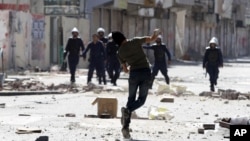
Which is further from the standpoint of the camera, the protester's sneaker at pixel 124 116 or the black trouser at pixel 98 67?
the black trouser at pixel 98 67

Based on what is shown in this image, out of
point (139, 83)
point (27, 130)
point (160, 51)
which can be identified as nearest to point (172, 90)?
point (160, 51)

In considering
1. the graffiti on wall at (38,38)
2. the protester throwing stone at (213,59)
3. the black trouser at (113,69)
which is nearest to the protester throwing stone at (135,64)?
the protester throwing stone at (213,59)

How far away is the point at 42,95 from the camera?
67.7ft

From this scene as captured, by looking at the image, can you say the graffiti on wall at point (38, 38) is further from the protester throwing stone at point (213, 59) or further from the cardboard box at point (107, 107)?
the cardboard box at point (107, 107)

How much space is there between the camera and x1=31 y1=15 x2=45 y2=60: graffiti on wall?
116 feet

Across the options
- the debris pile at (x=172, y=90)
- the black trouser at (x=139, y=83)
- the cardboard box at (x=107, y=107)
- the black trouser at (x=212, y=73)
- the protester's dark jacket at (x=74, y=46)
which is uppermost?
the black trouser at (x=139, y=83)

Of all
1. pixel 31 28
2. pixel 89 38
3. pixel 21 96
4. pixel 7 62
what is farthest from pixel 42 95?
pixel 89 38

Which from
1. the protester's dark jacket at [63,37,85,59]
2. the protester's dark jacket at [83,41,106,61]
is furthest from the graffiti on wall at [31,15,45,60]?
the protester's dark jacket at [63,37,85,59]

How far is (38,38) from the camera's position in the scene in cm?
3584

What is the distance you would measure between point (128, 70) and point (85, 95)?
821 cm

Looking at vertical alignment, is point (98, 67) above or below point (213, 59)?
below

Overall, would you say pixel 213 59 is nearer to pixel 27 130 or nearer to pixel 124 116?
pixel 124 116

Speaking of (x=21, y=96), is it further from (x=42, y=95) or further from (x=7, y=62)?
(x=7, y=62)

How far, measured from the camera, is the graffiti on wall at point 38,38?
35438mm
